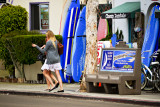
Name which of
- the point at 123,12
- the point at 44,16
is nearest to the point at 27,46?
the point at 44,16

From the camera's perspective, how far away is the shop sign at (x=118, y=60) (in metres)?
14.8

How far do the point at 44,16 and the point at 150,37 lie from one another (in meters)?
7.20

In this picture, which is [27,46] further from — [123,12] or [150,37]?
[150,37]

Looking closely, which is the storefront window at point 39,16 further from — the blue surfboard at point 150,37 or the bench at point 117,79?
the bench at point 117,79

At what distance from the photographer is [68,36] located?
65.4 feet

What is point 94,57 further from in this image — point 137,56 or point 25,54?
point 25,54

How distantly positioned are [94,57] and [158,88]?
2221mm

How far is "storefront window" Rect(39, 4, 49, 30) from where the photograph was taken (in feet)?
73.6

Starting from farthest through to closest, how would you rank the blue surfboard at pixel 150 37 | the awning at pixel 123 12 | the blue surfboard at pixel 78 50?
the blue surfboard at pixel 78 50, the awning at pixel 123 12, the blue surfboard at pixel 150 37

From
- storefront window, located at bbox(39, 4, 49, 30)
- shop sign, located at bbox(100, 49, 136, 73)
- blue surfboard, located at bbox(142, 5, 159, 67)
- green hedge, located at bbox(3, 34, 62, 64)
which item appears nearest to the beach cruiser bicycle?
blue surfboard, located at bbox(142, 5, 159, 67)

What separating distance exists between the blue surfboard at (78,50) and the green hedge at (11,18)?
3.76m

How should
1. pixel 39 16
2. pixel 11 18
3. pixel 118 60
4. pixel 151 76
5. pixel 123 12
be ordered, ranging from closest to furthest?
1. pixel 118 60
2. pixel 151 76
3. pixel 123 12
4. pixel 11 18
5. pixel 39 16

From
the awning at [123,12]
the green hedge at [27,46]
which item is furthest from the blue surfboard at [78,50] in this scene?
the awning at [123,12]

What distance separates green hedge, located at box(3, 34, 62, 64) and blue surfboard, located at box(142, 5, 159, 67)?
14.1 feet
